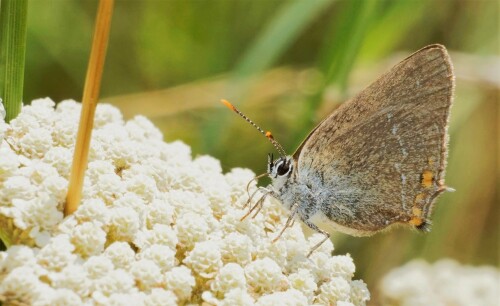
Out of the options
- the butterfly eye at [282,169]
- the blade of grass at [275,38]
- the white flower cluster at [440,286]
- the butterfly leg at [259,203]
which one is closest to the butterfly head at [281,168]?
the butterfly eye at [282,169]

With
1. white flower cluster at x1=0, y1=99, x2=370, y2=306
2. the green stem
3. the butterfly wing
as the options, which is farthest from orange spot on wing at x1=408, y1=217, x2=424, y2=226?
the green stem

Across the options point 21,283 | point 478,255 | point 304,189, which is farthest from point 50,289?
point 478,255

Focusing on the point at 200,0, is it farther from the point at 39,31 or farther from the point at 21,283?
the point at 21,283

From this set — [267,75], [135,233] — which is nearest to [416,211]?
[135,233]

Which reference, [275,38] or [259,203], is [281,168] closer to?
[259,203]

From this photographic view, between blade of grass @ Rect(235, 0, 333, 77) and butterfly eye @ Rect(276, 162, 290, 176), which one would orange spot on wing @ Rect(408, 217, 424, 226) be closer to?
butterfly eye @ Rect(276, 162, 290, 176)
